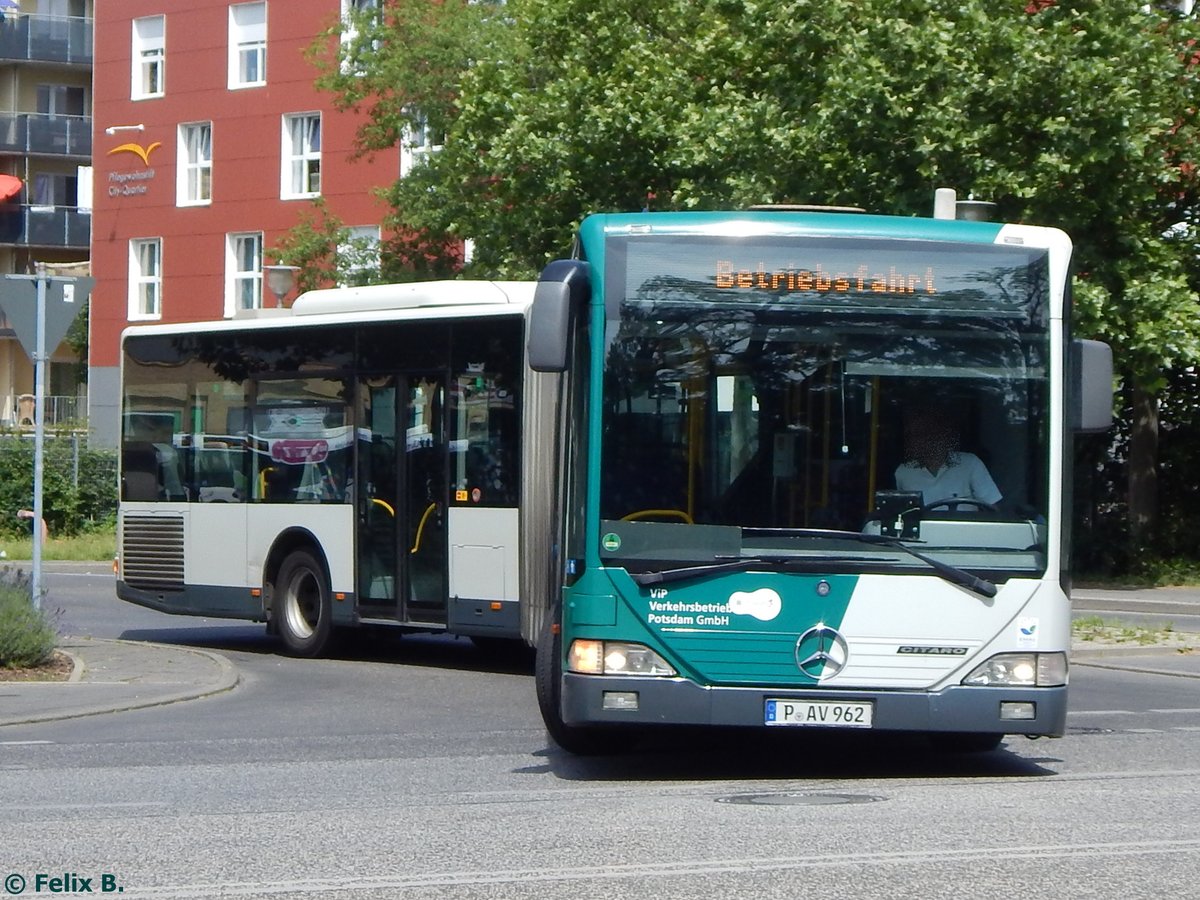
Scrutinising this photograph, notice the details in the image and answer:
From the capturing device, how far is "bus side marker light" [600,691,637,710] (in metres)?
9.96

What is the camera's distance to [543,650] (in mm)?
11664

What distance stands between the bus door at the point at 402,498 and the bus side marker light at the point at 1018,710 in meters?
7.16

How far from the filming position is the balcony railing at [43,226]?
6925cm

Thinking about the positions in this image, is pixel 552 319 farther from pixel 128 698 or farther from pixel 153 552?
pixel 153 552

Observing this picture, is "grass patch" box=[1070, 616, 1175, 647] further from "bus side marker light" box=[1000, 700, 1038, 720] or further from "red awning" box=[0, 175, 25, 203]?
"red awning" box=[0, 175, 25, 203]

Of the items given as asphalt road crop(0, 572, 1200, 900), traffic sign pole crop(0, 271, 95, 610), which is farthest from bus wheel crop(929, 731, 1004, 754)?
traffic sign pole crop(0, 271, 95, 610)

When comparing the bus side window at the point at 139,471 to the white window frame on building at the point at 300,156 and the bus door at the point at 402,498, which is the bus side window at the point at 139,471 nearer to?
the bus door at the point at 402,498

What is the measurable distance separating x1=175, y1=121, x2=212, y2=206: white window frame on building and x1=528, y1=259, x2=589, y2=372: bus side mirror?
153 ft

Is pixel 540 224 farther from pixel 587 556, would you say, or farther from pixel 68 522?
pixel 587 556

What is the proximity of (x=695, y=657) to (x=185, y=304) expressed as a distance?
4730 cm

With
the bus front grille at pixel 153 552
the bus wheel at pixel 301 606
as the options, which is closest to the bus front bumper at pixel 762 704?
the bus wheel at pixel 301 606

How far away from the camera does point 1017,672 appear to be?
10.1 meters

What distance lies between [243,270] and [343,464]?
38.6 m

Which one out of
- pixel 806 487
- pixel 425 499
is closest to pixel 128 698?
pixel 425 499
